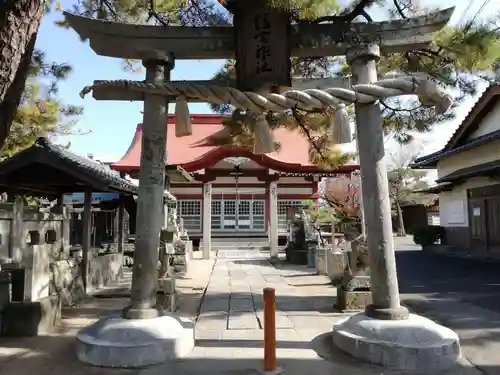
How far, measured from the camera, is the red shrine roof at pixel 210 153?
16.5 meters

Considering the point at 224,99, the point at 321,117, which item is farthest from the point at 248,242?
the point at 224,99

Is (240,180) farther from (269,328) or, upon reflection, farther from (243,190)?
(269,328)

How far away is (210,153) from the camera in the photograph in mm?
16406

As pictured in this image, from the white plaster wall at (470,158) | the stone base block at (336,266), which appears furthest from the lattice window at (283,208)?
the stone base block at (336,266)

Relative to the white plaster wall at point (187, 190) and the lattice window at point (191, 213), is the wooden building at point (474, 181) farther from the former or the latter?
the lattice window at point (191, 213)

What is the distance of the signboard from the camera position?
5441mm

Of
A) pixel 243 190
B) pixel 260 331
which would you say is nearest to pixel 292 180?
pixel 243 190

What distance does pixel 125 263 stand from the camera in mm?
14297

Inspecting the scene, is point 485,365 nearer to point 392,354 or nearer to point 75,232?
point 392,354

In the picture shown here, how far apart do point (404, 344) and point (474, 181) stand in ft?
48.7

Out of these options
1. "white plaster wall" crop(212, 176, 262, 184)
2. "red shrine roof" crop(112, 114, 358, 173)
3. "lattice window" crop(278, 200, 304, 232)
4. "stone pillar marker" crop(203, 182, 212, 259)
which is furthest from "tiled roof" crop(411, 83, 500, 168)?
"stone pillar marker" crop(203, 182, 212, 259)

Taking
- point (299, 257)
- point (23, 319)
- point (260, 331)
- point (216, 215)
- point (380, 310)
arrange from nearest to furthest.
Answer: point (380, 310)
point (23, 319)
point (260, 331)
point (299, 257)
point (216, 215)

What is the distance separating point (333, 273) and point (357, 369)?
650cm

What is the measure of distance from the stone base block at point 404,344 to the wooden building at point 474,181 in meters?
11.0
